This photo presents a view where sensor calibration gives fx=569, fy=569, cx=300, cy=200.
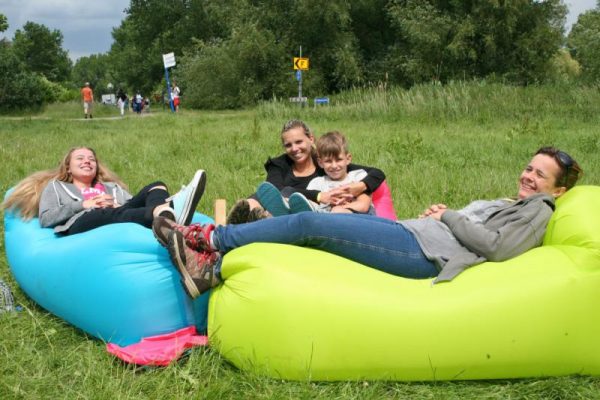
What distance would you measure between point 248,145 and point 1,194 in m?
3.17

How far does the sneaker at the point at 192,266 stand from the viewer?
259 cm

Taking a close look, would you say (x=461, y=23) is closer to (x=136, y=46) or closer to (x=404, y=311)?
(x=404, y=311)

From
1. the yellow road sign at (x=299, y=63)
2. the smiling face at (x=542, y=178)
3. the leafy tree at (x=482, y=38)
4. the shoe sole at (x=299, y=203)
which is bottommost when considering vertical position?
the shoe sole at (x=299, y=203)

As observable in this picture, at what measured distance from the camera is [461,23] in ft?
74.9

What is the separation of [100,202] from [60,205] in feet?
0.79

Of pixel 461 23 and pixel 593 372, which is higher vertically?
pixel 461 23

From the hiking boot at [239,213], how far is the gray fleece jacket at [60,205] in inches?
38.5

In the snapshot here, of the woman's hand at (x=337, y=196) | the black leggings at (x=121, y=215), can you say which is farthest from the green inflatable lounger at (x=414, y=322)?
the woman's hand at (x=337, y=196)

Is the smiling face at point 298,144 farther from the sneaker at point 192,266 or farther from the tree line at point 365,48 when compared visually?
the tree line at point 365,48

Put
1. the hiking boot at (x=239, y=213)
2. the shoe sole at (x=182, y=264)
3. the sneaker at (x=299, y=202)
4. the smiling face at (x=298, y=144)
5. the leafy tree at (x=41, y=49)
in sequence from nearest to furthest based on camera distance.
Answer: the shoe sole at (x=182, y=264)
the hiking boot at (x=239, y=213)
the sneaker at (x=299, y=202)
the smiling face at (x=298, y=144)
the leafy tree at (x=41, y=49)

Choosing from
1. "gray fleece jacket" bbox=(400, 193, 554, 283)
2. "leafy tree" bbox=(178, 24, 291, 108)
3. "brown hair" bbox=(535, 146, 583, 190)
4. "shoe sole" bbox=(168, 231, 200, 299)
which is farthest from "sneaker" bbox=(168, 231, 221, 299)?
"leafy tree" bbox=(178, 24, 291, 108)

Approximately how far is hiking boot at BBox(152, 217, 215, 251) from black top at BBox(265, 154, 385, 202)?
4.01ft

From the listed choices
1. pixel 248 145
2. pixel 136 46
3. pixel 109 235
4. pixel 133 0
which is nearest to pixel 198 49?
pixel 133 0

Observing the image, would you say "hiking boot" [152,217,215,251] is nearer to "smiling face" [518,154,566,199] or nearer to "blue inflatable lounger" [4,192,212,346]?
"blue inflatable lounger" [4,192,212,346]
